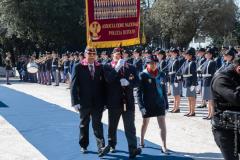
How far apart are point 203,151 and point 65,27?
28.6 meters

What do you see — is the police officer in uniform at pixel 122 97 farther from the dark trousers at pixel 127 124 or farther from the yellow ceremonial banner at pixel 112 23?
the yellow ceremonial banner at pixel 112 23

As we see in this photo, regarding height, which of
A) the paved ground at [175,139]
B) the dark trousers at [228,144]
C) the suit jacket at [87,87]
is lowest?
the paved ground at [175,139]

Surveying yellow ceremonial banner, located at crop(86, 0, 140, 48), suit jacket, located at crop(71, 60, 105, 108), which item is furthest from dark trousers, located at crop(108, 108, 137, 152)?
yellow ceremonial banner, located at crop(86, 0, 140, 48)

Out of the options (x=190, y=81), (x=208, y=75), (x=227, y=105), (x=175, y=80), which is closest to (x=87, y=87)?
(x=227, y=105)

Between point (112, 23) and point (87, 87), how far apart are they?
3589 millimetres

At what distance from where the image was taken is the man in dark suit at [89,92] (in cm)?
830

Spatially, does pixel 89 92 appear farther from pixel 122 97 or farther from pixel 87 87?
pixel 122 97

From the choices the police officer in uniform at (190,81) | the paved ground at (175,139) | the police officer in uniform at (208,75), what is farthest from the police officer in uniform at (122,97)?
the police officer in uniform at (190,81)

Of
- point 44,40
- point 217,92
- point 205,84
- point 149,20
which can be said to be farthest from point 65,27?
point 217,92

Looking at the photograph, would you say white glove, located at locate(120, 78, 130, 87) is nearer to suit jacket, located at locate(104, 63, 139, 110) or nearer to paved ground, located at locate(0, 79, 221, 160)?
suit jacket, located at locate(104, 63, 139, 110)

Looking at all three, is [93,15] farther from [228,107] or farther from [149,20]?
[149,20]

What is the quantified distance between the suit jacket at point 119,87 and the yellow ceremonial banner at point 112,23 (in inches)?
116

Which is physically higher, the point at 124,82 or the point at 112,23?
the point at 112,23

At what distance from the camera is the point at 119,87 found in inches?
320
